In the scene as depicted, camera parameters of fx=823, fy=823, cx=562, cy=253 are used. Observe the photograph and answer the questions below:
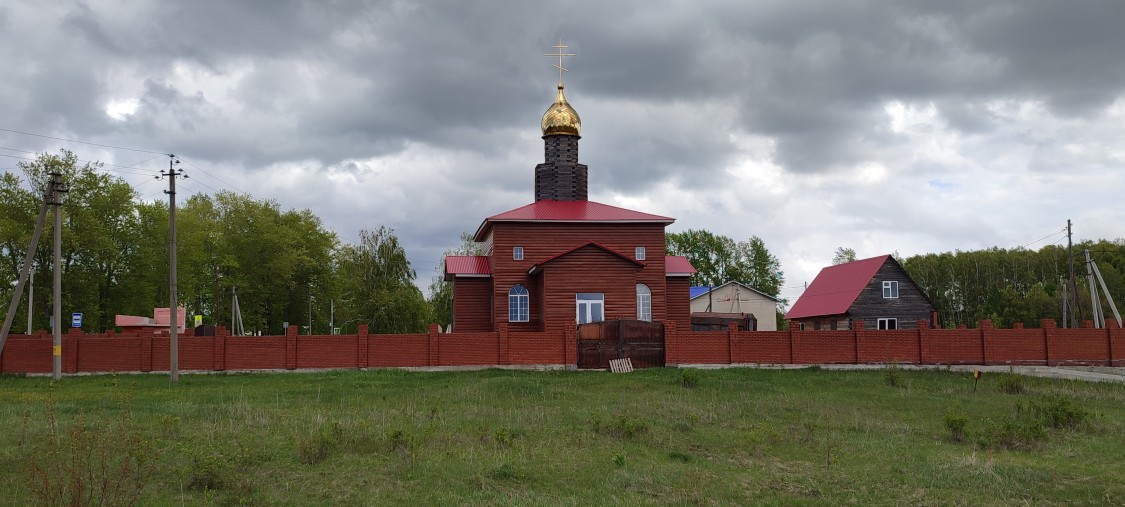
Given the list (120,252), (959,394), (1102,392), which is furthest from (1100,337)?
(120,252)

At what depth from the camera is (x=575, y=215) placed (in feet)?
113

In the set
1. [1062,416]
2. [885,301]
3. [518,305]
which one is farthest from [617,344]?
[885,301]

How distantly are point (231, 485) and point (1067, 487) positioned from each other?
9937 mm

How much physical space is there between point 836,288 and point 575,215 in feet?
54.2

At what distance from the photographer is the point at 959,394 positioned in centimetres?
2050

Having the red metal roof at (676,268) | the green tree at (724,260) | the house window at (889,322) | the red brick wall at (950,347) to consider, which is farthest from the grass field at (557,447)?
the green tree at (724,260)

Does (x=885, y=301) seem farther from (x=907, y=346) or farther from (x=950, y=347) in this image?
(x=907, y=346)

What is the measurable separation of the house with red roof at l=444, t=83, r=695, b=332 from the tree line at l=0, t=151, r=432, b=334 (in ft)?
33.0

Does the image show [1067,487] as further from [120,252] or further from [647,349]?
[120,252]

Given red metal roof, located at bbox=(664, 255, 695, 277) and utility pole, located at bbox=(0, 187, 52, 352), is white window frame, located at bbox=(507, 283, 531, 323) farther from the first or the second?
utility pole, located at bbox=(0, 187, 52, 352)

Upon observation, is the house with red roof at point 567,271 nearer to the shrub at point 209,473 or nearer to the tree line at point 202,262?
the tree line at point 202,262

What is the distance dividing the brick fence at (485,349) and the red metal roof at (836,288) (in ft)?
37.1

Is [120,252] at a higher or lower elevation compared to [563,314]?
higher

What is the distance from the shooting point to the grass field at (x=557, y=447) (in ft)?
30.8
